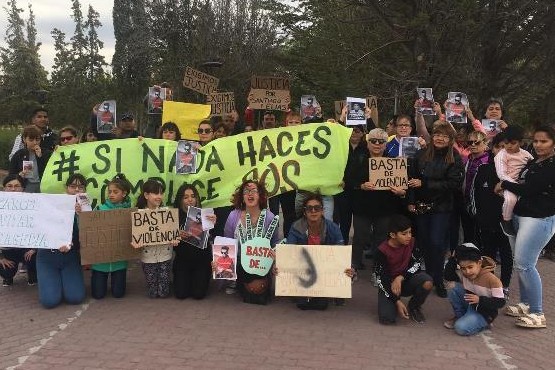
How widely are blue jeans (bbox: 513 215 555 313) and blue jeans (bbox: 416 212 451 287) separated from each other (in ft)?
2.47

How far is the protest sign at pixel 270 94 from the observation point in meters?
7.88

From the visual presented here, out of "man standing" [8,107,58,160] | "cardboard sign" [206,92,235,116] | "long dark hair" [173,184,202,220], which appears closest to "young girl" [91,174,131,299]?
"long dark hair" [173,184,202,220]

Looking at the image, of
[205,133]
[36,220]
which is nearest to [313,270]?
[205,133]

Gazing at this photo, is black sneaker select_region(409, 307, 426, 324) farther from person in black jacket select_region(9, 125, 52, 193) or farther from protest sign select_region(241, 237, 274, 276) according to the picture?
person in black jacket select_region(9, 125, 52, 193)

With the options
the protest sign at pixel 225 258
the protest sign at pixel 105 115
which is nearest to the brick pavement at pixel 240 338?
the protest sign at pixel 225 258

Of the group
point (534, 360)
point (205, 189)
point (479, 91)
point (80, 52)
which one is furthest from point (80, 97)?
point (534, 360)

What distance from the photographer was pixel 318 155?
643 centimetres

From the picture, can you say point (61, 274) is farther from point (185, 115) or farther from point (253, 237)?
point (185, 115)

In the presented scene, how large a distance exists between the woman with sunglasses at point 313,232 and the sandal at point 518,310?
1.68 m

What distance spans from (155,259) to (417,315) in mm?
2788

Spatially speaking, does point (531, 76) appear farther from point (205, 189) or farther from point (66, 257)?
point (66, 257)

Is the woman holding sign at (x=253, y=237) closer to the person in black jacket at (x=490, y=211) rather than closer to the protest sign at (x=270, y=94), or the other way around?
the person in black jacket at (x=490, y=211)

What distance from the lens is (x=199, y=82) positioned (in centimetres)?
843

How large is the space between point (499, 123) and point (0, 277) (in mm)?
6535
